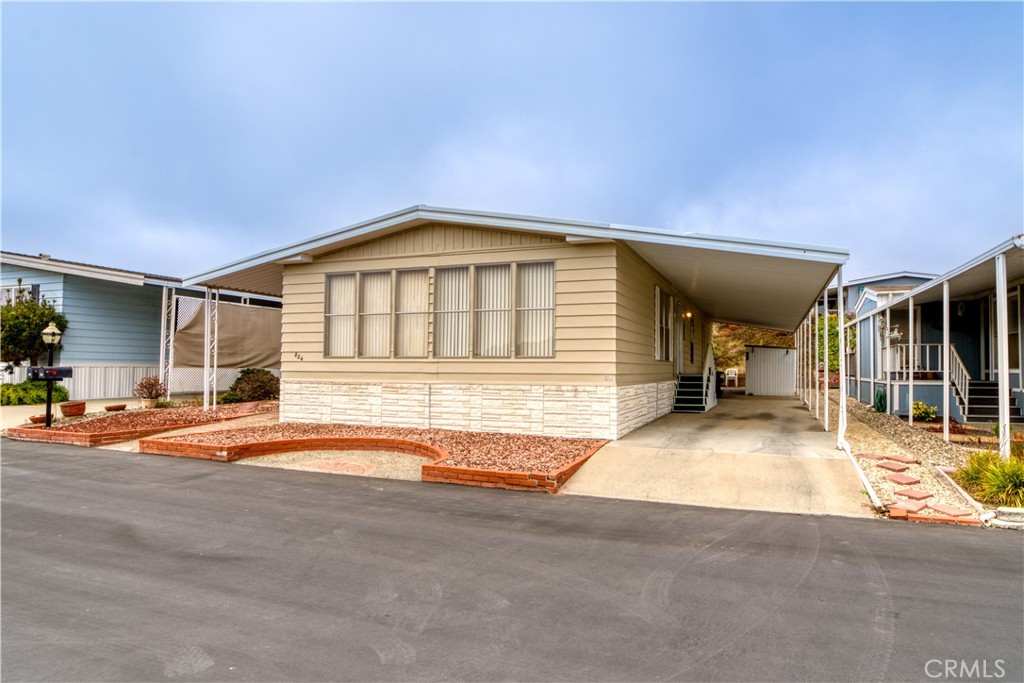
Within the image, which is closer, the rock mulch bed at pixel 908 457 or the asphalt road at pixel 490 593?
the asphalt road at pixel 490 593

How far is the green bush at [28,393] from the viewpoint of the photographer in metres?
14.7

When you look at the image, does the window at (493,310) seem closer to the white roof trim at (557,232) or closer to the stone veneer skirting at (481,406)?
the stone veneer skirting at (481,406)

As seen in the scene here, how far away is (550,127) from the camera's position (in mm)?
26375

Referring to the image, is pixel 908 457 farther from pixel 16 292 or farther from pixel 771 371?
pixel 16 292

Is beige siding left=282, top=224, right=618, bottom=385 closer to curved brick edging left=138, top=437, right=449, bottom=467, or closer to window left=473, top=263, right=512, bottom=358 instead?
window left=473, top=263, right=512, bottom=358

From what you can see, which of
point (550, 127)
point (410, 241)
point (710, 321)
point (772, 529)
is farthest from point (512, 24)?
point (772, 529)

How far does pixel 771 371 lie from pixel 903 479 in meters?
16.1

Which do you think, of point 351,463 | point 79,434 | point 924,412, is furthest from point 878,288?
point 79,434

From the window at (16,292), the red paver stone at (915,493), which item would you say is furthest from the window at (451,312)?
the window at (16,292)

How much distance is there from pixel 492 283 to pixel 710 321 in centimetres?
1388

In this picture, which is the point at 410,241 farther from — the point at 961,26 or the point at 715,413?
the point at 961,26

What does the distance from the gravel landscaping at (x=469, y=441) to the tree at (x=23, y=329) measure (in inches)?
343

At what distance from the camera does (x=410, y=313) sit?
10477 mm

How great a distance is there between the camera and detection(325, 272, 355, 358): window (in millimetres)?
11008
